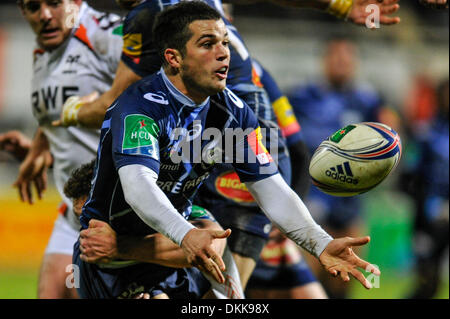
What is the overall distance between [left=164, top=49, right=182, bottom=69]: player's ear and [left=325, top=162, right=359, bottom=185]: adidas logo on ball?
2.75ft

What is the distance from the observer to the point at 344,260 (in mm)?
3230

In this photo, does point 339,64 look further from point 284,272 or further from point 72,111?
point 72,111

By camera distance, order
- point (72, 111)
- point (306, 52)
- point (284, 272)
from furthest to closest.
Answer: point (306, 52) < point (284, 272) < point (72, 111)

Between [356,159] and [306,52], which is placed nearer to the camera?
[356,159]

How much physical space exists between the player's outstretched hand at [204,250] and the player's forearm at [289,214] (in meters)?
0.64

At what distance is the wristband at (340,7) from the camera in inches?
168

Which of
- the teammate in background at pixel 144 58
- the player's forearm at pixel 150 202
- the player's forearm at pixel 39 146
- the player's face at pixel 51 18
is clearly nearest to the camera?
the player's forearm at pixel 150 202

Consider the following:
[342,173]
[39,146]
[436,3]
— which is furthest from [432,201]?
[342,173]

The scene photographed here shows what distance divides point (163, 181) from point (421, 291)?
4795 mm

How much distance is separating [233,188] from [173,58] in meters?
1.28

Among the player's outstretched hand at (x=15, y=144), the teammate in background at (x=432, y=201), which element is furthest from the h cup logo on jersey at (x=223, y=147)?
the teammate in background at (x=432, y=201)

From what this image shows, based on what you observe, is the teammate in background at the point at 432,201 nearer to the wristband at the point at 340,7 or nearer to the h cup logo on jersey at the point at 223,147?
the wristband at the point at 340,7

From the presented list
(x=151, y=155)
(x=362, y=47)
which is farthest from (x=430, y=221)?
(x=362, y=47)
